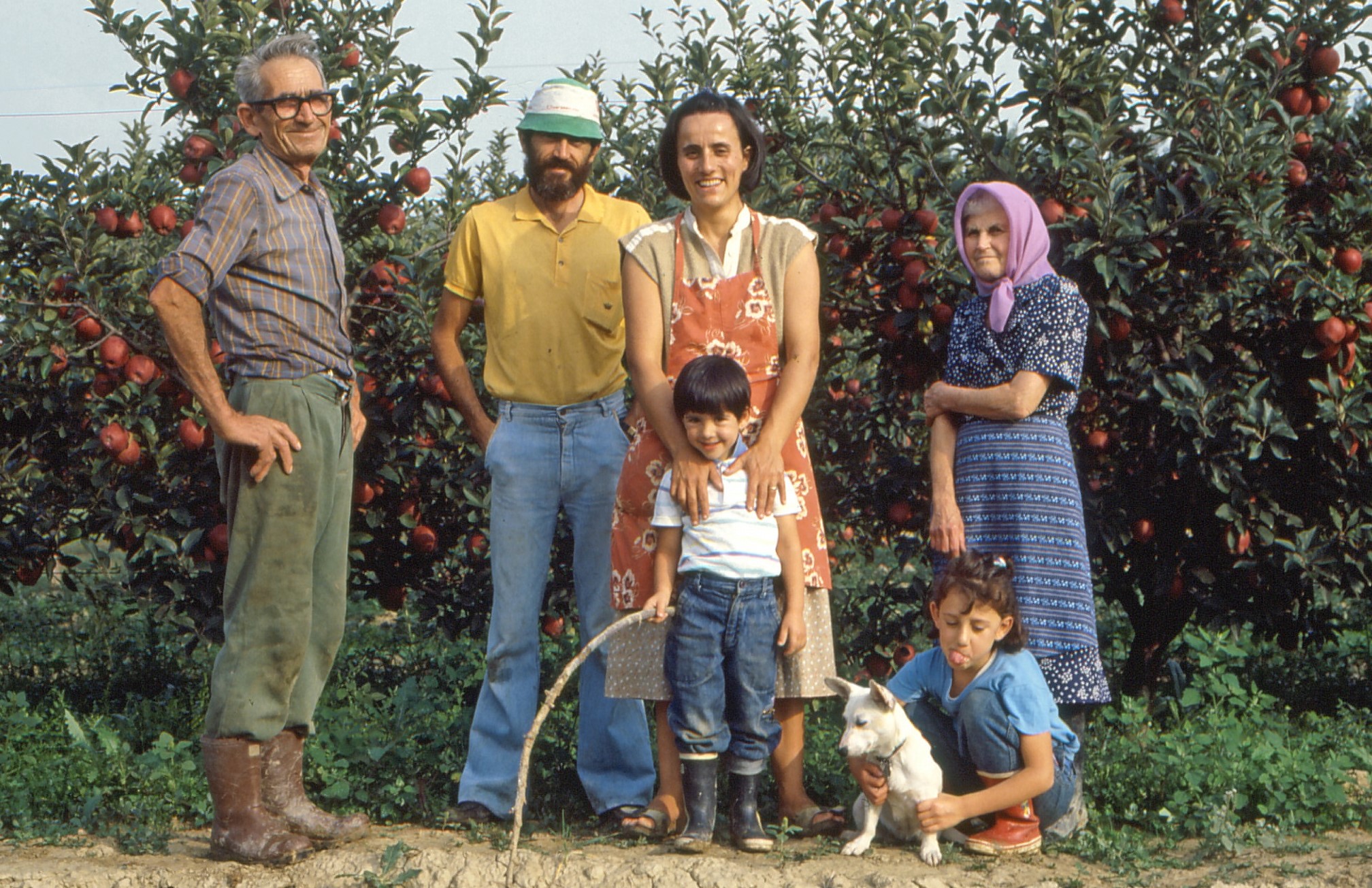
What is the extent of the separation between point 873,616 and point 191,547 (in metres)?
2.24

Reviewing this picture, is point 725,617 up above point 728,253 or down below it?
below

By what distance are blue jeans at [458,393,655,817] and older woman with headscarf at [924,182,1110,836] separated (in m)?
0.91

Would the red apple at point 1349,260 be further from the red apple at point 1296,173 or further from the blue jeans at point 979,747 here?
the blue jeans at point 979,747

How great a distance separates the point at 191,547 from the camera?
15.2ft

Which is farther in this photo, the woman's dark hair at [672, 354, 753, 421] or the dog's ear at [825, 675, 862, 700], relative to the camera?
the dog's ear at [825, 675, 862, 700]

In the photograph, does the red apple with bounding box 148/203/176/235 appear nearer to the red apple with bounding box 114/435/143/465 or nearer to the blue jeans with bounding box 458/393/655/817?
the red apple with bounding box 114/435/143/465

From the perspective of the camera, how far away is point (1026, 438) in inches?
145

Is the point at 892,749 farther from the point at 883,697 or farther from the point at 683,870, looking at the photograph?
the point at 683,870

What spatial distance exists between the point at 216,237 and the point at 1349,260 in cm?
322

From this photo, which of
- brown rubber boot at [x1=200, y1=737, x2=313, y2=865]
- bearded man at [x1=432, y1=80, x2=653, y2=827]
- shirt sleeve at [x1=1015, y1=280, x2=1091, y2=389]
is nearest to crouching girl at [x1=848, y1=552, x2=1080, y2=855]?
shirt sleeve at [x1=1015, y1=280, x2=1091, y2=389]

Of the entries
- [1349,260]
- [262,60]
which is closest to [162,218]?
[262,60]

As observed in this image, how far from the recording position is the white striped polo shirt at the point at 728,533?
349 cm

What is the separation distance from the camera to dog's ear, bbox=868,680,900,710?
345 cm

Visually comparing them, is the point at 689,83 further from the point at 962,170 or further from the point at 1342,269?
the point at 1342,269
